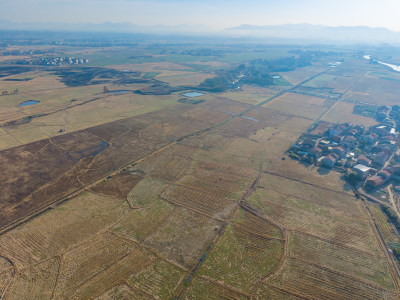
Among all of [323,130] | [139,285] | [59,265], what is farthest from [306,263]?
[323,130]

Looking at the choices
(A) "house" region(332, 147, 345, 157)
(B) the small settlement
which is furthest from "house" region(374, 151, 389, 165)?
(A) "house" region(332, 147, 345, 157)

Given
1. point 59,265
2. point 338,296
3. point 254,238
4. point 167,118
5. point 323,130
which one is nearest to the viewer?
point 338,296

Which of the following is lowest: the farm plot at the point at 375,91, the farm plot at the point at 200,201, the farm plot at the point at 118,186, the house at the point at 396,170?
the farm plot at the point at 200,201

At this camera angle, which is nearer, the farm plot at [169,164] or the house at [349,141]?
the farm plot at [169,164]

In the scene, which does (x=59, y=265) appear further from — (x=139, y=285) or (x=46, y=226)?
(x=139, y=285)

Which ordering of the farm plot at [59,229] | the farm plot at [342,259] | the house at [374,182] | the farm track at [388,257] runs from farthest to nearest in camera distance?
the house at [374,182]
the farm plot at [59,229]
the farm plot at [342,259]
the farm track at [388,257]

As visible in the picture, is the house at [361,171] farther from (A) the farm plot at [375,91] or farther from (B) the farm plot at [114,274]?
(A) the farm plot at [375,91]

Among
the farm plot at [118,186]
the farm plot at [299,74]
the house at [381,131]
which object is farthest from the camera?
the farm plot at [299,74]

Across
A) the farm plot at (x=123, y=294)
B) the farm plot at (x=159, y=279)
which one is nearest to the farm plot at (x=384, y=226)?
the farm plot at (x=159, y=279)

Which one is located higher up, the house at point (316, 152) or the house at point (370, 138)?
the house at point (370, 138)
